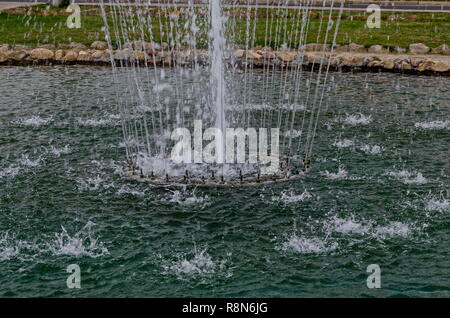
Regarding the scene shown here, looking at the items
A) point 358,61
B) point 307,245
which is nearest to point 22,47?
point 358,61

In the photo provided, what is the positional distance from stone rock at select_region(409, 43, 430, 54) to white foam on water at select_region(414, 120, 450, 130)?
34.8ft

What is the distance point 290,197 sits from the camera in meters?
15.0

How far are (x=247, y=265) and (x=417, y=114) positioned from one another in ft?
39.0

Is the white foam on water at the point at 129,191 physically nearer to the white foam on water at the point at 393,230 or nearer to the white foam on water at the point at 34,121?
the white foam on water at the point at 393,230

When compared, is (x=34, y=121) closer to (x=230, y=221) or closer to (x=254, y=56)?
(x=230, y=221)

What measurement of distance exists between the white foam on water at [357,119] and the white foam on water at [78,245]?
10.5m

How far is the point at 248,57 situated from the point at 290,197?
635 inches

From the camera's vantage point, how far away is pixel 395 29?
1401 inches

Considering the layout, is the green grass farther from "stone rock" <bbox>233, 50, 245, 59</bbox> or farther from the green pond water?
the green pond water

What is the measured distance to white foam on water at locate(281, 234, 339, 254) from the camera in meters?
12.5

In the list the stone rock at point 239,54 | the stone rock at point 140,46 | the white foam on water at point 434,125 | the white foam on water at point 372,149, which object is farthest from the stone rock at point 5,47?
the white foam on water at point 434,125

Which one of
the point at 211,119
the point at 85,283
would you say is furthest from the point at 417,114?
the point at 85,283

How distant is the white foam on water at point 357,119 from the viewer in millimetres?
20966
